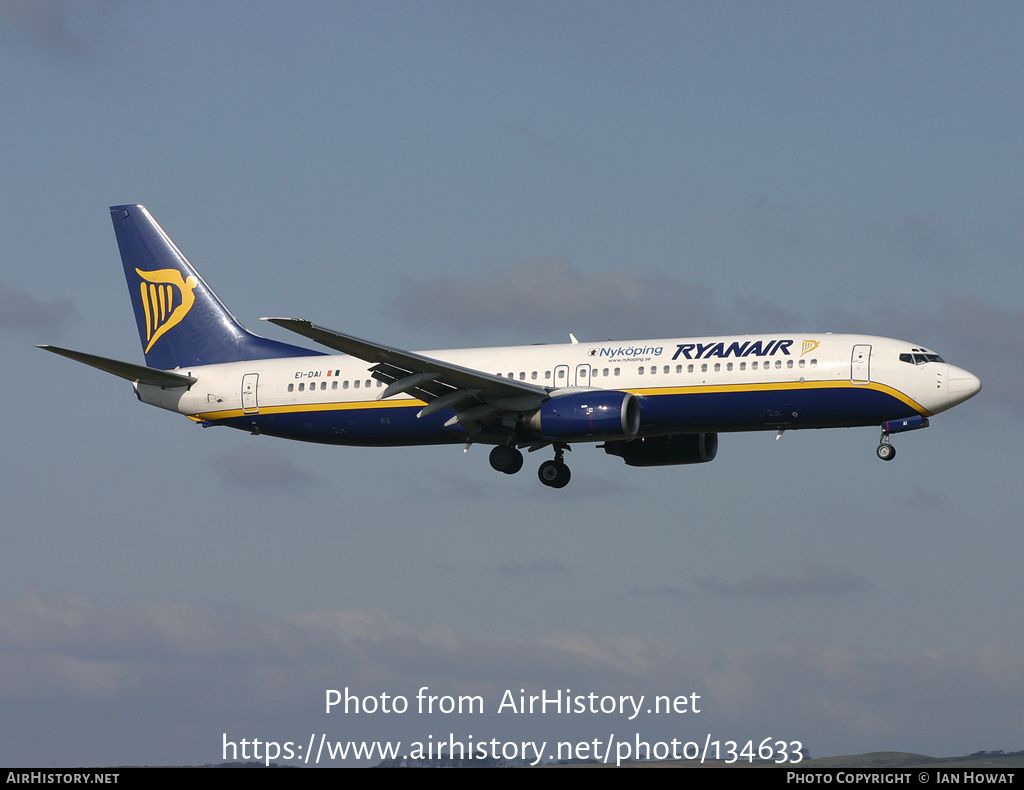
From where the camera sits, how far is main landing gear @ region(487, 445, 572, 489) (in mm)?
56562

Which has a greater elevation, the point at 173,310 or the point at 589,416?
the point at 173,310

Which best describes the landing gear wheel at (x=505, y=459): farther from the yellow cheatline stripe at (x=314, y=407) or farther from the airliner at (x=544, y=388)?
the yellow cheatline stripe at (x=314, y=407)

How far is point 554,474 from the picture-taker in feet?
191

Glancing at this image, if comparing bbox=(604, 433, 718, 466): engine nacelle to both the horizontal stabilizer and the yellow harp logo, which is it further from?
the yellow harp logo

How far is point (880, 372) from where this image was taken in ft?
168

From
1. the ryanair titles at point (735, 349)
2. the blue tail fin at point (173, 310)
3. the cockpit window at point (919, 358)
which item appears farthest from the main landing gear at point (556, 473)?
the cockpit window at point (919, 358)

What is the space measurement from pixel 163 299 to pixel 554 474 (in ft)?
63.2

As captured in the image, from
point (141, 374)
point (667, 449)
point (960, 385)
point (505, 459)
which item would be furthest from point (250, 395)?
point (960, 385)

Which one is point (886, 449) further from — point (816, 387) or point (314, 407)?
point (314, 407)

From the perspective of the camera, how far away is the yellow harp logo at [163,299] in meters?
64.7
